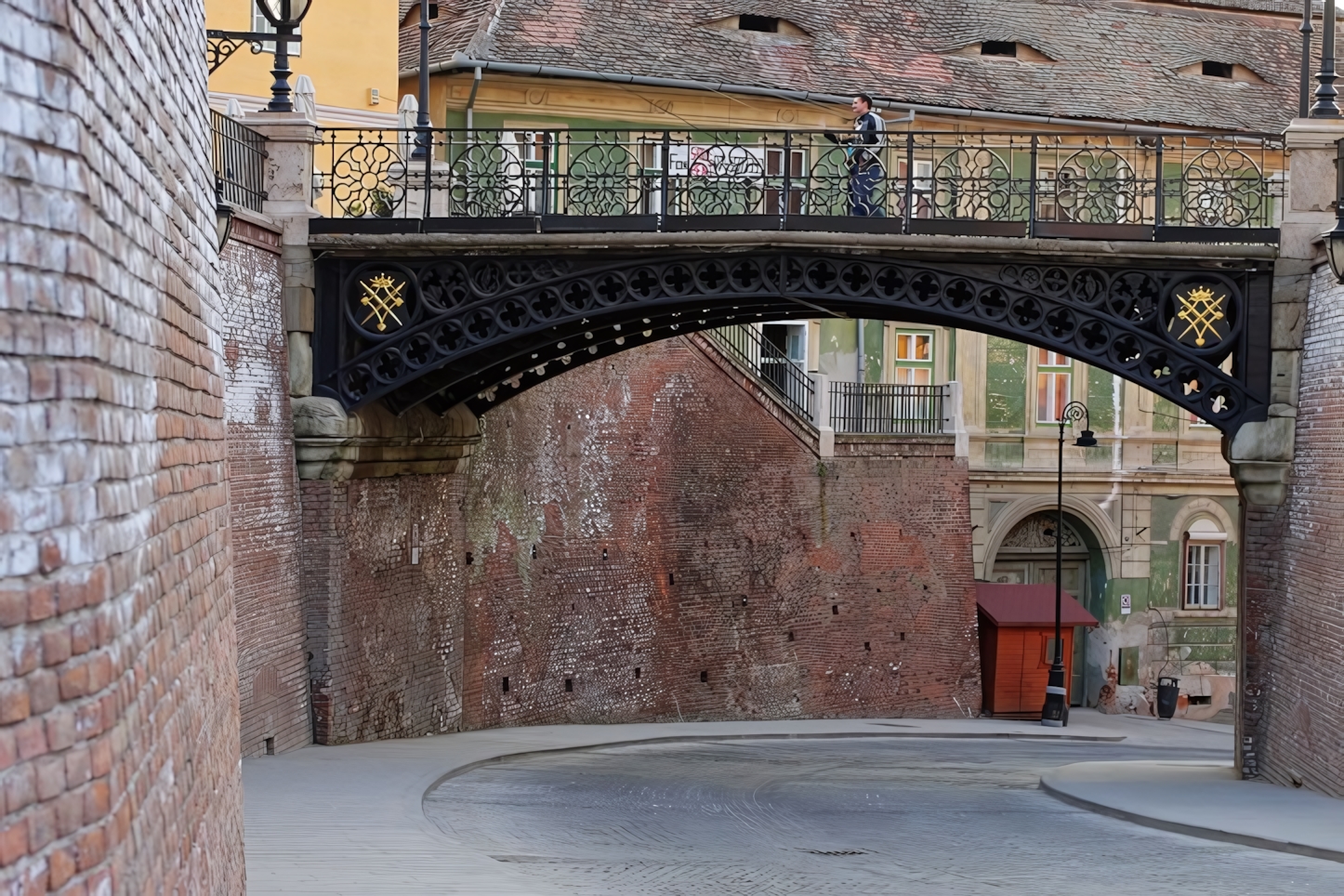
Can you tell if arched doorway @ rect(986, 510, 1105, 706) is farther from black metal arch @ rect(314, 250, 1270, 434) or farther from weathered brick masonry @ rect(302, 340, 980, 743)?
black metal arch @ rect(314, 250, 1270, 434)

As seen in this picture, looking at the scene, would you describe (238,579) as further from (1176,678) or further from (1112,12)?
(1112,12)

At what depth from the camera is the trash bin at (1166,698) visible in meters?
37.1

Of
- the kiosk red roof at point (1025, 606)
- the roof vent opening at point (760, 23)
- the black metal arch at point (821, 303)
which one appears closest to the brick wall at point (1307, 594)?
the black metal arch at point (821, 303)

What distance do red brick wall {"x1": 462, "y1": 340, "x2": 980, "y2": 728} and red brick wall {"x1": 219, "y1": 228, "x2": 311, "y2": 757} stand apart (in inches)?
248

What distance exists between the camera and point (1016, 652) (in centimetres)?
3425

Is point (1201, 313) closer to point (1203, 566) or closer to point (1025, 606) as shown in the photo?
point (1025, 606)

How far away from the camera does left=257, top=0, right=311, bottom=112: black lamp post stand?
1551 cm

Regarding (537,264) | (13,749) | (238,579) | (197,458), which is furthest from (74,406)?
(537,264)

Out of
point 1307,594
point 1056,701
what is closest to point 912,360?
point 1056,701

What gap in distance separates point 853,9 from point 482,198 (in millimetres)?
19321

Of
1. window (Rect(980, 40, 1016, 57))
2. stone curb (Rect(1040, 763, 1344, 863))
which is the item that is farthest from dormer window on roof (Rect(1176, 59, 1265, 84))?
stone curb (Rect(1040, 763, 1344, 863))

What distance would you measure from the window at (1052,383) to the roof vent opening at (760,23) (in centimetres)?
831

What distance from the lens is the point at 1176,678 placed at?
38.1 m

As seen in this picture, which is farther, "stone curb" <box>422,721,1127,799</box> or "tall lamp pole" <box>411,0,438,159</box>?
"stone curb" <box>422,721,1127,799</box>
